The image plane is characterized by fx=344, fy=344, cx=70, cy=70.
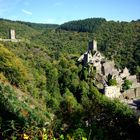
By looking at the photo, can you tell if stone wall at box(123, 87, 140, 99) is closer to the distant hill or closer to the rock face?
the rock face

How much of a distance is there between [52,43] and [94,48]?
28558mm

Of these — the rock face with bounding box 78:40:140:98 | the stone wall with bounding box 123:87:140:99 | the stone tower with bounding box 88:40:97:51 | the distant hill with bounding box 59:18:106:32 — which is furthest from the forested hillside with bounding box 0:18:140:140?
the stone wall with bounding box 123:87:140:99

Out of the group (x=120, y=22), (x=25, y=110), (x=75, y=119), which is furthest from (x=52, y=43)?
(x=75, y=119)

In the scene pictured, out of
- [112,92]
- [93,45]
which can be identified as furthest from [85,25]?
[112,92]

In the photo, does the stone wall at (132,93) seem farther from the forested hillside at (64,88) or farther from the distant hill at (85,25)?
the distant hill at (85,25)

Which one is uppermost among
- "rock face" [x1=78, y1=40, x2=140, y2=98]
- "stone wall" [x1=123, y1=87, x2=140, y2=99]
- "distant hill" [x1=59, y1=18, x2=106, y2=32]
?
"distant hill" [x1=59, y1=18, x2=106, y2=32]

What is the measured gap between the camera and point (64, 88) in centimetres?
4375

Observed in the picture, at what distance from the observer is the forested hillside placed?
12.4 meters

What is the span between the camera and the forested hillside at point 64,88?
12.4 m

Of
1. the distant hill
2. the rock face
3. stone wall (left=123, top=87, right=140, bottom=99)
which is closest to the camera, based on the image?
stone wall (left=123, top=87, right=140, bottom=99)

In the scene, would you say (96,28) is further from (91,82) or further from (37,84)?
(37,84)

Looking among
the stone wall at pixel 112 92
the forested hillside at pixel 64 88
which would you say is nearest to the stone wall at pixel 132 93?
the stone wall at pixel 112 92

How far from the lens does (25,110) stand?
20.7 m

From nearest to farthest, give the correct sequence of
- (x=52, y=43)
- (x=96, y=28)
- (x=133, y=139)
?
(x=133, y=139)
(x=52, y=43)
(x=96, y=28)
